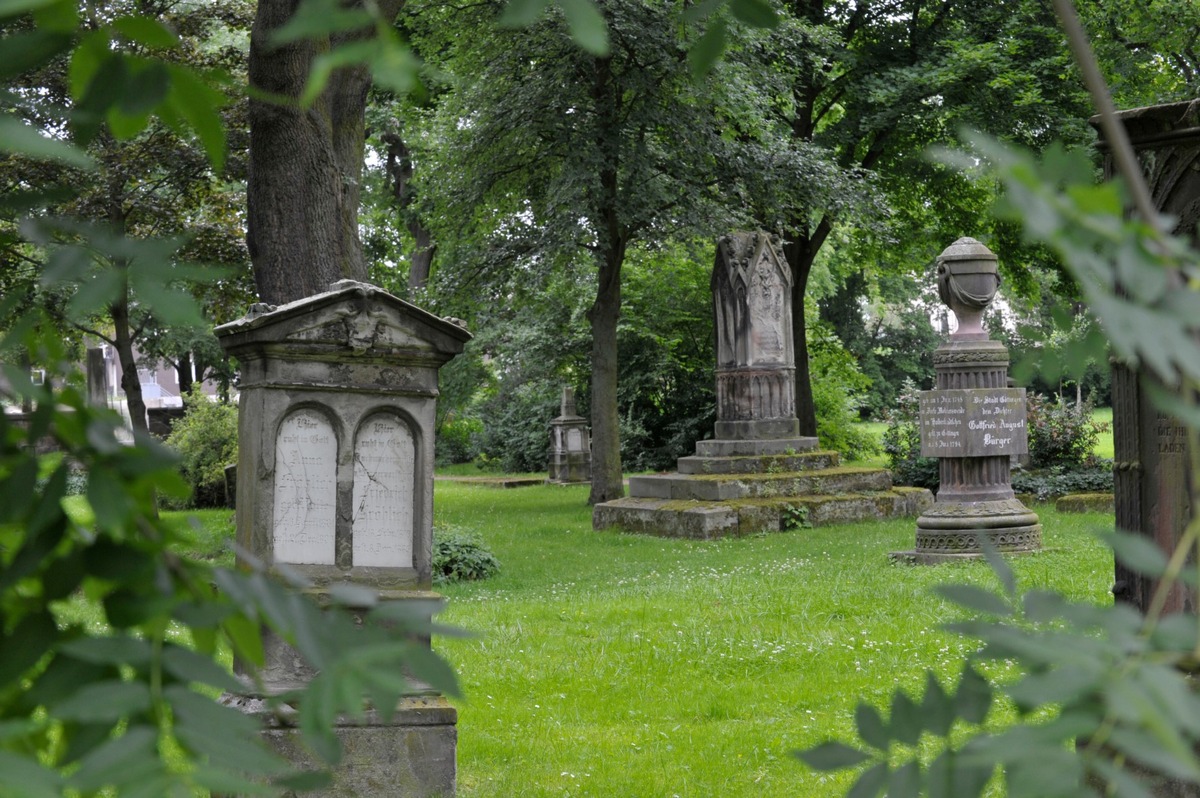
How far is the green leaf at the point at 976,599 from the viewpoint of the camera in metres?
1.18

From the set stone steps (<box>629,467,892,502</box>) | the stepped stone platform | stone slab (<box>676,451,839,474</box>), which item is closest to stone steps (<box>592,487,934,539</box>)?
the stepped stone platform

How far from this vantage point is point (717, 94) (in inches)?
659

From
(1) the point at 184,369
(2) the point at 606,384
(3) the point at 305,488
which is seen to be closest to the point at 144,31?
(3) the point at 305,488

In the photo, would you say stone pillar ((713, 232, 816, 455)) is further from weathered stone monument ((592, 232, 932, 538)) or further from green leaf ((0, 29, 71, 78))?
green leaf ((0, 29, 71, 78))

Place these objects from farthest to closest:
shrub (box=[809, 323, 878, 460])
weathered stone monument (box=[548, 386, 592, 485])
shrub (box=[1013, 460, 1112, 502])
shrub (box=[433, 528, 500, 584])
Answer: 1. weathered stone monument (box=[548, 386, 592, 485])
2. shrub (box=[809, 323, 878, 460])
3. shrub (box=[1013, 460, 1112, 502])
4. shrub (box=[433, 528, 500, 584])

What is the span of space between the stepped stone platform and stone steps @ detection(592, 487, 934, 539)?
13 millimetres

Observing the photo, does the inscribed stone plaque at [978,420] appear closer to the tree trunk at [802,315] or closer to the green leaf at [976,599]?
the tree trunk at [802,315]

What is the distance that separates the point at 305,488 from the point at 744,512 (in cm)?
1105

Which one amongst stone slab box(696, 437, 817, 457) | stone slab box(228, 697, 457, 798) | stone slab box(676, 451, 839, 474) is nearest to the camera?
stone slab box(228, 697, 457, 798)

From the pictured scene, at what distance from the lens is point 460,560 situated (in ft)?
41.9

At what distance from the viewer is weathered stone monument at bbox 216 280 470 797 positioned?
5.41 metres

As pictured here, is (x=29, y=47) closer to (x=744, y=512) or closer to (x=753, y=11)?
(x=753, y=11)

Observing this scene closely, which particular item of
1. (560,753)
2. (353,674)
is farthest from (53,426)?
(560,753)

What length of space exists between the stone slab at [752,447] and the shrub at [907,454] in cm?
395
